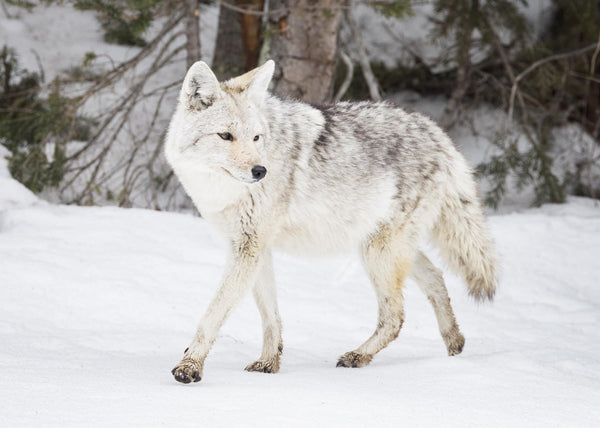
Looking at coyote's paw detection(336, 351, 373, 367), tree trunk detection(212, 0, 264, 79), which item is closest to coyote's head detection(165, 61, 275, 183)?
coyote's paw detection(336, 351, 373, 367)

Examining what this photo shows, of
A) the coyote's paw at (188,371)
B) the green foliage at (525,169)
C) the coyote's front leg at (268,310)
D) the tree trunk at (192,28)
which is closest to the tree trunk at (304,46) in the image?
the tree trunk at (192,28)

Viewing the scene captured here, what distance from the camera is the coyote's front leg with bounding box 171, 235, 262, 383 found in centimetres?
348

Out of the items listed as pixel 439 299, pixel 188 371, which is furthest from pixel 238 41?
pixel 188 371

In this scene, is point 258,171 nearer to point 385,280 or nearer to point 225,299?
point 225,299

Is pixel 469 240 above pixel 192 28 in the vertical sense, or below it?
below

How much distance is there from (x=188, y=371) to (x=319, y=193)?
1274 mm

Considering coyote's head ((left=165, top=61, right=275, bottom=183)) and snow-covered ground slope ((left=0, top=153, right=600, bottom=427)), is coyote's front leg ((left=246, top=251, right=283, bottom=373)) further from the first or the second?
coyote's head ((left=165, top=61, right=275, bottom=183))

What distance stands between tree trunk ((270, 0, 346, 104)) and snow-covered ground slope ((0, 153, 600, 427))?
159cm

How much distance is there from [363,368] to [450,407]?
107cm

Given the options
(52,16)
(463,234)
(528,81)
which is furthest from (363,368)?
(52,16)

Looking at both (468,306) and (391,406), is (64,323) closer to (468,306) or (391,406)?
(391,406)

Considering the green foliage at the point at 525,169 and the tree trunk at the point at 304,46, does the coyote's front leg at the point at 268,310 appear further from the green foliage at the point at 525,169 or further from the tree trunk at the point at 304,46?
the green foliage at the point at 525,169

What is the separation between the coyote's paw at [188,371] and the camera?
3396mm

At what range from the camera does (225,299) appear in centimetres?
366
